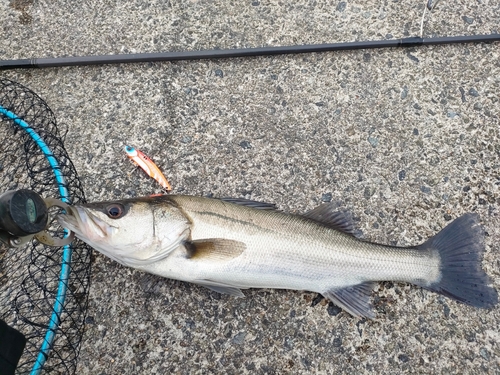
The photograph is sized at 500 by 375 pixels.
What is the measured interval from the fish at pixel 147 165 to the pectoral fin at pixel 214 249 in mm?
699

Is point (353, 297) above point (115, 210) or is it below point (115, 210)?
below

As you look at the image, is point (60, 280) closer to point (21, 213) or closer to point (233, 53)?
point (21, 213)

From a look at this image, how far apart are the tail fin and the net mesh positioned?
218 centimetres

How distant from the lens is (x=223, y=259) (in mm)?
2301

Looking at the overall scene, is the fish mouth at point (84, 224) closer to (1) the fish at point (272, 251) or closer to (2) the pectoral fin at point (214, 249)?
(1) the fish at point (272, 251)

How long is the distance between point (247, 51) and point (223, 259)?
5.81ft

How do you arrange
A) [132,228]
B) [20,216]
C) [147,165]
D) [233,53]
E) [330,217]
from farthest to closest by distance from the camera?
[233,53] < [147,165] < [330,217] < [132,228] < [20,216]

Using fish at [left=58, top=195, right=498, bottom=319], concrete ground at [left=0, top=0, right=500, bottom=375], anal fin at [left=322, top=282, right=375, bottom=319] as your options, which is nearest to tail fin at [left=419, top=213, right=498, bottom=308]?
fish at [left=58, top=195, right=498, bottom=319]

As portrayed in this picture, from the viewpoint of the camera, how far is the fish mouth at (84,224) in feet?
6.96

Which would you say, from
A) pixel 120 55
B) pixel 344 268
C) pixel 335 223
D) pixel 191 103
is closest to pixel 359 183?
pixel 335 223

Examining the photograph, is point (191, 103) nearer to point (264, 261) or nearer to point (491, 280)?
point (264, 261)

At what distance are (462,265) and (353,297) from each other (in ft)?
2.21

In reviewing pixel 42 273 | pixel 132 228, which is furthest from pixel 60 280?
pixel 132 228

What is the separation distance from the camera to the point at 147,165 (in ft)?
9.48
